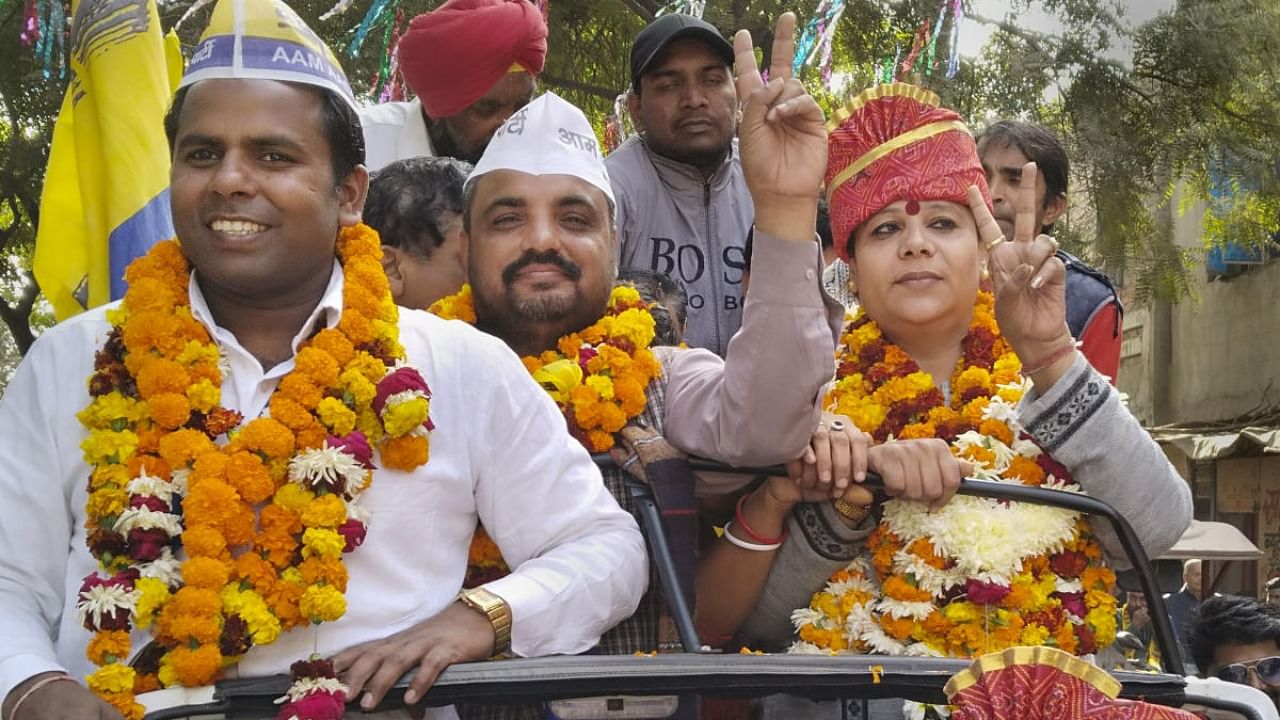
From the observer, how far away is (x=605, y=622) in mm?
2729

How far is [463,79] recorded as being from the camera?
5.06 m

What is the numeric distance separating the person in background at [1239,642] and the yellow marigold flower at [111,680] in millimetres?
4100

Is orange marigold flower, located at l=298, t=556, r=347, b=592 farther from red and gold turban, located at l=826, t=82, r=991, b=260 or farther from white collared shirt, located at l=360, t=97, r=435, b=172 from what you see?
white collared shirt, located at l=360, t=97, r=435, b=172

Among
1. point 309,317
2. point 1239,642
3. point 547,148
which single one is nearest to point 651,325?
point 547,148

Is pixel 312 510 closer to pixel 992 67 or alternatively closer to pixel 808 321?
pixel 808 321

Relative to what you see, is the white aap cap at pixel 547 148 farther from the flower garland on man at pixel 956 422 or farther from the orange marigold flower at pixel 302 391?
the orange marigold flower at pixel 302 391

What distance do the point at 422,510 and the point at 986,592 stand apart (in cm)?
120

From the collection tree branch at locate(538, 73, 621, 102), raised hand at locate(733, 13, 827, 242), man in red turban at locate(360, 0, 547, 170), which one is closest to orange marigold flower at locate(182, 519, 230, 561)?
raised hand at locate(733, 13, 827, 242)

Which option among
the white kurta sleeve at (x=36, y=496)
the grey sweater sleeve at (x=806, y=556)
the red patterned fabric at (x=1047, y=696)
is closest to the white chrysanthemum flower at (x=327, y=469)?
the white kurta sleeve at (x=36, y=496)

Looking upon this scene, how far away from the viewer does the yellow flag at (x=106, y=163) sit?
4.07 m

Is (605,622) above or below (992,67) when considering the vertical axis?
below

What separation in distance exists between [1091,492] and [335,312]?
1.65 meters

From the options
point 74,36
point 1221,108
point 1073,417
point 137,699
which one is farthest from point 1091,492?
point 1221,108

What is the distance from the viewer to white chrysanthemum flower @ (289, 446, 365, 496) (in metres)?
2.56
